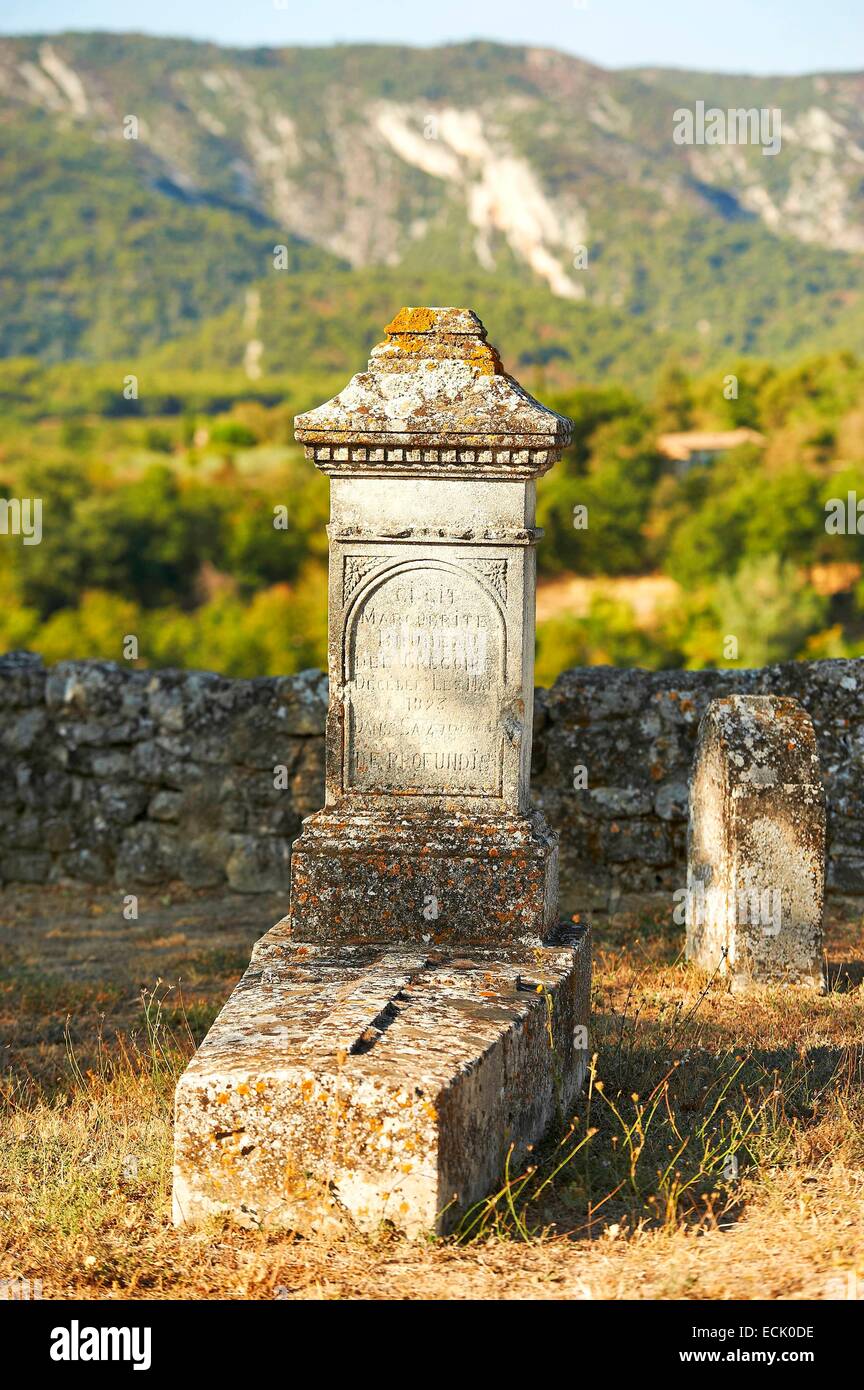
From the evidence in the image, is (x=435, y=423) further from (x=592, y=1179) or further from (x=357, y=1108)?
(x=592, y=1179)

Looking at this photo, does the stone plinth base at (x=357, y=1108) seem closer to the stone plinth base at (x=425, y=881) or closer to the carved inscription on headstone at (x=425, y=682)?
the stone plinth base at (x=425, y=881)

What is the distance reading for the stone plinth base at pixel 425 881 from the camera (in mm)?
5203

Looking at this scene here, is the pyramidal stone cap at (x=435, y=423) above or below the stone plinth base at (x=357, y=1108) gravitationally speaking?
above

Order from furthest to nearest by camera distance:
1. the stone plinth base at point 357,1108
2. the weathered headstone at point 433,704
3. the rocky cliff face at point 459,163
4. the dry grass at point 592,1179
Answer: the rocky cliff face at point 459,163 → the weathered headstone at point 433,704 → the stone plinth base at point 357,1108 → the dry grass at point 592,1179

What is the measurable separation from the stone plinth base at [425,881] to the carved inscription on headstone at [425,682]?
0.16 metres

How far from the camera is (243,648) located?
4669cm

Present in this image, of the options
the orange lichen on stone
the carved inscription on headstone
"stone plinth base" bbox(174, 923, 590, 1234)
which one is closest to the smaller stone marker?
the carved inscription on headstone

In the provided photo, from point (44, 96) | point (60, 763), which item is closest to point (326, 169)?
point (44, 96)

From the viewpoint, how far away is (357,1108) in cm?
386

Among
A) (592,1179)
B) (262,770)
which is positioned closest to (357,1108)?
(592,1179)

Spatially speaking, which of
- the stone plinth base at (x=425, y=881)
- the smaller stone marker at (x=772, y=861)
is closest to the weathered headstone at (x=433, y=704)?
the stone plinth base at (x=425, y=881)

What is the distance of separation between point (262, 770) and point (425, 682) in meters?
3.74

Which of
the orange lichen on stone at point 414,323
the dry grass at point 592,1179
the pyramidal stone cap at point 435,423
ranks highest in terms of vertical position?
the orange lichen on stone at point 414,323

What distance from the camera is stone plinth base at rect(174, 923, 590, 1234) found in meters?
3.85
